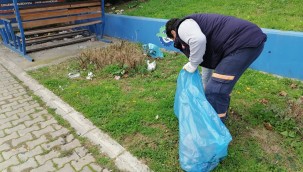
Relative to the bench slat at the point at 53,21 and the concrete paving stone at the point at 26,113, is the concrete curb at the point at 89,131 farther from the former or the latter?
the bench slat at the point at 53,21

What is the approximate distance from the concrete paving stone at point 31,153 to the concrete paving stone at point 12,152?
60 mm

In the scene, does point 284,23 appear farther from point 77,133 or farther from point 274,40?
point 77,133

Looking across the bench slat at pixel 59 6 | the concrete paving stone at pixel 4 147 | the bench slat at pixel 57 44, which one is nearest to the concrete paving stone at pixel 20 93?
the concrete paving stone at pixel 4 147

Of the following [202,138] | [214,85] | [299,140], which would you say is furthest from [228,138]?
[299,140]

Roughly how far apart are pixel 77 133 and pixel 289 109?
252cm

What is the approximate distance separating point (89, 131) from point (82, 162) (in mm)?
534

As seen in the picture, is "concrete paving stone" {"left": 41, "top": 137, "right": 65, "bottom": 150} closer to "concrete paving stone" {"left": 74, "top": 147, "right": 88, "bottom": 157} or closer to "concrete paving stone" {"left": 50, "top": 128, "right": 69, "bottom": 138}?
"concrete paving stone" {"left": 50, "top": 128, "right": 69, "bottom": 138}

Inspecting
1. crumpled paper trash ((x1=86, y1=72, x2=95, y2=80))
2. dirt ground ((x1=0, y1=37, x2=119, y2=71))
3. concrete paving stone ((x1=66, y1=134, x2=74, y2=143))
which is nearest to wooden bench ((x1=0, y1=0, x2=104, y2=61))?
dirt ground ((x1=0, y1=37, x2=119, y2=71))

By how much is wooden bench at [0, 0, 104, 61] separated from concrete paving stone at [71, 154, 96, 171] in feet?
13.9

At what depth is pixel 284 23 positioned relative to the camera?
510cm

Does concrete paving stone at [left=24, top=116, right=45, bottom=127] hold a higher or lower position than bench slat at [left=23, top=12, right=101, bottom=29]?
lower

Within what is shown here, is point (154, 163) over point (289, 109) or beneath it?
beneath

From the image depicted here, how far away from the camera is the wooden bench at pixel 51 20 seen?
6.04 meters

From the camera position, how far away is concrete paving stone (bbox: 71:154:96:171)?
267 cm
